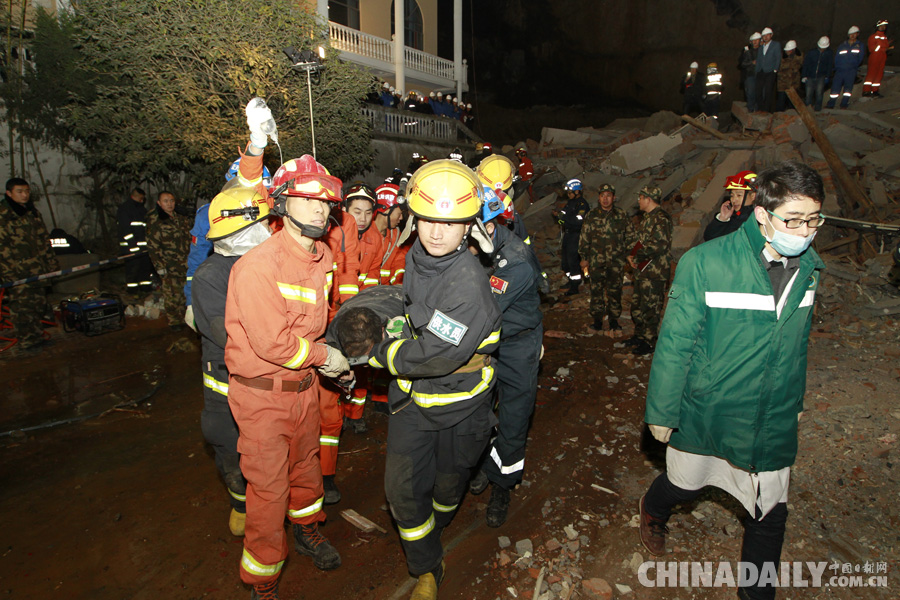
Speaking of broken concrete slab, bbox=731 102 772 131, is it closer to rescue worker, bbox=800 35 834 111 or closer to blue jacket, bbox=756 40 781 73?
blue jacket, bbox=756 40 781 73

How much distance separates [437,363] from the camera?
2.44m

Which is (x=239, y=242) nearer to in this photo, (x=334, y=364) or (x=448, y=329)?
(x=334, y=364)

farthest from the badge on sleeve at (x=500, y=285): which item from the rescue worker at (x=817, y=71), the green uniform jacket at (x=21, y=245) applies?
the rescue worker at (x=817, y=71)

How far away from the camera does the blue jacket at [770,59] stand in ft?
45.8

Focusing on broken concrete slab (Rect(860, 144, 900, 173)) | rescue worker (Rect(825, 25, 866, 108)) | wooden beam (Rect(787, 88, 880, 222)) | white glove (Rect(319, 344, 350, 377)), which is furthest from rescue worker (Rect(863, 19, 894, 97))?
white glove (Rect(319, 344, 350, 377))

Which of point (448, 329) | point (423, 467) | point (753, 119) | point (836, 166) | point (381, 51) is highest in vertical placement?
point (381, 51)

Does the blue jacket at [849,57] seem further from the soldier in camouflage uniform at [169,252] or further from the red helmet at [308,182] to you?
the soldier in camouflage uniform at [169,252]

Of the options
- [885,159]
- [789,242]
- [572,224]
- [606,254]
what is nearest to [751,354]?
[789,242]

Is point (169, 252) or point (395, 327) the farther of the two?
point (169, 252)

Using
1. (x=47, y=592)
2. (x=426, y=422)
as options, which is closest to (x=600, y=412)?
(x=426, y=422)

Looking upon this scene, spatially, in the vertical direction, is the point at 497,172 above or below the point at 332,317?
above

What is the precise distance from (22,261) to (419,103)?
1462 cm

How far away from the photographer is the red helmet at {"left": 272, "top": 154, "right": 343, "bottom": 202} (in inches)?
103

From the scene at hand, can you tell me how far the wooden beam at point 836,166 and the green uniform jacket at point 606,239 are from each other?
592cm
